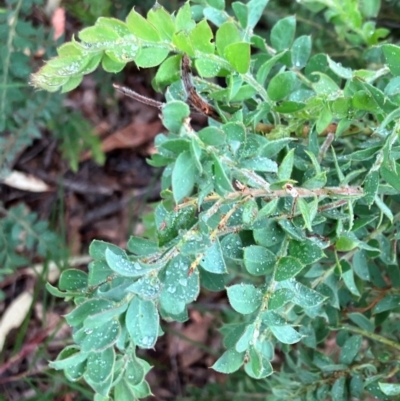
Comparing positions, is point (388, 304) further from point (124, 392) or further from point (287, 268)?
point (124, 392)

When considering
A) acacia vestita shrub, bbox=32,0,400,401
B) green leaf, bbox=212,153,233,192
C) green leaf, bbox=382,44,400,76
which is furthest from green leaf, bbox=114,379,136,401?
green leaf, bbox=382,44,400,76

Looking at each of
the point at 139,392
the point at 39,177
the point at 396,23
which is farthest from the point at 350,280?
the point at 39,177

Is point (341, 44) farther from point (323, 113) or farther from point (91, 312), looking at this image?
point (91, 312)

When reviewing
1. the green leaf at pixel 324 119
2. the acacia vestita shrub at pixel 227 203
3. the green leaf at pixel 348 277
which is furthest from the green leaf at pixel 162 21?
the green leaf at pixel 348 277

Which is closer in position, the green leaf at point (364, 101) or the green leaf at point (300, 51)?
the green leaf at point (364, 101)

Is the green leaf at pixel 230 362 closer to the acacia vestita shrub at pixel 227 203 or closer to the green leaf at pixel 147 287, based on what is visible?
the acacia vestita shrub at pixel 227 203

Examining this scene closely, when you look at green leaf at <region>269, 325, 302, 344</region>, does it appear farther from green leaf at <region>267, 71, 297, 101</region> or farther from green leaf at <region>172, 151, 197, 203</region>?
green leaf at <region>267, 71, 297, 101</region>

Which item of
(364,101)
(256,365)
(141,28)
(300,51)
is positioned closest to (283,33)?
(300,51)
